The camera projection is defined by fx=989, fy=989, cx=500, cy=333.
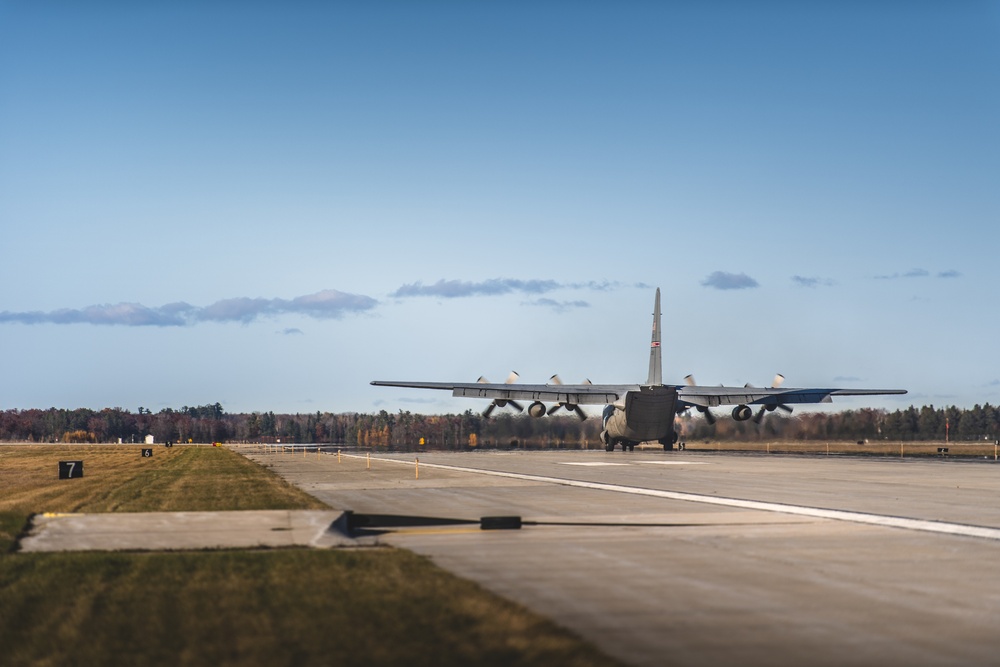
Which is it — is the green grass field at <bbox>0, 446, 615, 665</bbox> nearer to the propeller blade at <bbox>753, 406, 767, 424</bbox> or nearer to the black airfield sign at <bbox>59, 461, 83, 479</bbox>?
the black airfield sign at <bbox>59, 461, 83, 479</bbox>

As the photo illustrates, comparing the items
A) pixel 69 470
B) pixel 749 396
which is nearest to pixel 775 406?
pixel 749 396

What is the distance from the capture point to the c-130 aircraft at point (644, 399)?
71812mm

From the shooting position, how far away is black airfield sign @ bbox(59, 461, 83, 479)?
1629 inches

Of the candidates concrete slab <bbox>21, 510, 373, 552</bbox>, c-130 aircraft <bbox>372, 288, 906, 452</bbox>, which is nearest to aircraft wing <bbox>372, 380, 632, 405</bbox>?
c-130 aircraft <bbox>372, 288, 906, 452</bbox>

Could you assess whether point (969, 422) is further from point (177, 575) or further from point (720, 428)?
point (177, 575)

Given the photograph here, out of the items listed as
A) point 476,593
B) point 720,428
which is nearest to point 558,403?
point 720,428

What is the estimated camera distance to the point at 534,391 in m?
76.5

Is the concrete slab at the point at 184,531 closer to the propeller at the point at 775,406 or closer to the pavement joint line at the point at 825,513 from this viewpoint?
the pavement joint line at the point at 825,513

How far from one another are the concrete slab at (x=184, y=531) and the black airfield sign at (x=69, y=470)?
71.9 feet

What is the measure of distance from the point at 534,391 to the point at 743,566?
62.6 meters

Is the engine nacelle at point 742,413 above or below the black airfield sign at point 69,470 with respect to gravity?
above

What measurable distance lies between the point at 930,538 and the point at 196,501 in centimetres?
1789

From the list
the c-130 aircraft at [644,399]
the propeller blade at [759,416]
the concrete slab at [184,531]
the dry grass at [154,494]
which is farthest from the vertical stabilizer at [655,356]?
the concrete slab at [184,531]

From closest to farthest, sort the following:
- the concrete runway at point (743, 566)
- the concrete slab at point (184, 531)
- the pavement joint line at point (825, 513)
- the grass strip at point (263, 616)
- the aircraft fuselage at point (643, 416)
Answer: the grass strip at point (263, 616), the concrete runway at point (743, 566), the concrete slab at point (184, 531), the pavement joint line at point (825, 513), the aircraft fuselage at point (643, 416)
